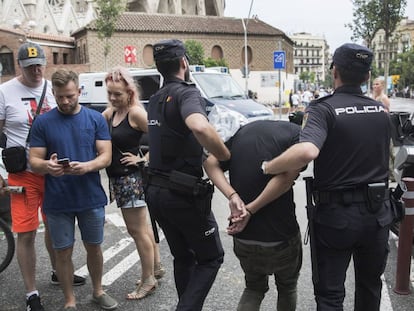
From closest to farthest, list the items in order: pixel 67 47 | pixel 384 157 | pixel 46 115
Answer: pixel 384 157
pixel 46 115
pixel 67 47

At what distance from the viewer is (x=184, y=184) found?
8.73 ft

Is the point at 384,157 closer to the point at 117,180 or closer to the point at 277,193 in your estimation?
the point at 277,193

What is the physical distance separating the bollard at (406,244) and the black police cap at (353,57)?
1.68 m

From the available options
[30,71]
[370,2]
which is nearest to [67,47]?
[370,2]

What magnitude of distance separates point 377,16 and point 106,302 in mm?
28949

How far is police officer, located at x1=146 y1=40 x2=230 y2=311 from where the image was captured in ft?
8.75

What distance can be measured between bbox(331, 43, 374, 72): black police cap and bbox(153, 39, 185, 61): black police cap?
931 mm

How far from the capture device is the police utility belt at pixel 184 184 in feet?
8.73

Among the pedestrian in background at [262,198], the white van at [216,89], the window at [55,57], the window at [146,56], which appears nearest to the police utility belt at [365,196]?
the pedestrian in background at [262,198]

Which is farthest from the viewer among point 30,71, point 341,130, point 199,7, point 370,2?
point 199,7

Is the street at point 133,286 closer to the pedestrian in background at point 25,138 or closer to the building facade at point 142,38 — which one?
the pedestrian in background at point 25,138

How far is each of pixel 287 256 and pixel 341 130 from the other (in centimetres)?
78

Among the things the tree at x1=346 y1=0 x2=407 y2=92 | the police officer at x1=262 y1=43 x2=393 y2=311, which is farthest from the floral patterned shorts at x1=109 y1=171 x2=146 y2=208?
the tree at x1=346 y1=0 x2=407 y2=92

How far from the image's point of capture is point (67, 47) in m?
49.9
